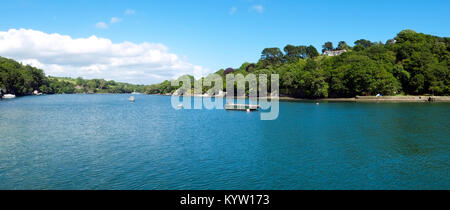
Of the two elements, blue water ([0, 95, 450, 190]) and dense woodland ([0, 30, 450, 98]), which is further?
dense woodland ([0, 30, 450, 98])

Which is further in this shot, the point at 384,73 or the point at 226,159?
the point at 384,73

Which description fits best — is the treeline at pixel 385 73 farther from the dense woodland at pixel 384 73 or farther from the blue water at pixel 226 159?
the blue water at pixel 226 159

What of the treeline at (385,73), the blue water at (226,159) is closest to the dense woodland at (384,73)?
the treeline at (385,73)

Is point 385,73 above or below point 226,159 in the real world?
above

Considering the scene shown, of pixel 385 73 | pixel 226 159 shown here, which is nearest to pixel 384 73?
pixel 385 73

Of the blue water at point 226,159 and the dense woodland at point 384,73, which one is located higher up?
the dense woodland at point 384,73

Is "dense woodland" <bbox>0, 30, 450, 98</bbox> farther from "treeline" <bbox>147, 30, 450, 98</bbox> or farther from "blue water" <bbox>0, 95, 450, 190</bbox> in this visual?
"blue water" <bbox>0, 95, 450, 190</bbox>

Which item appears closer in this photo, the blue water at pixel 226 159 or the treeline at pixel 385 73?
the blue water at pixel 226 159

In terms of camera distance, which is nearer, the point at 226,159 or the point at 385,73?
the point at 226,159

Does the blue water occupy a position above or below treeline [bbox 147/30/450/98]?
below

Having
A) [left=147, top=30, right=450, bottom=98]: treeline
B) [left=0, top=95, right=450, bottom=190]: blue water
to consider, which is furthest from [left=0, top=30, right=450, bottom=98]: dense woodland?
[left=0, top=95, right=450, bottom=190]: blue water

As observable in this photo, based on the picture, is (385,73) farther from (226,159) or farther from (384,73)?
(226,159)
